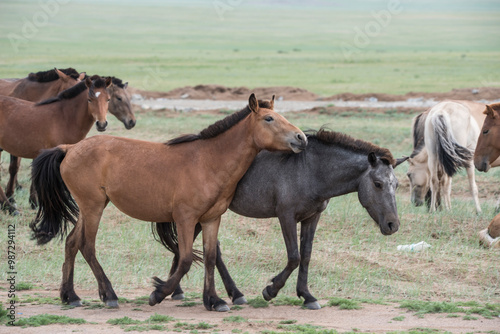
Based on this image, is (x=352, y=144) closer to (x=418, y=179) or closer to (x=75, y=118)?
(x=75, y=118)

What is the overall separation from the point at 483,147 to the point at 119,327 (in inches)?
246

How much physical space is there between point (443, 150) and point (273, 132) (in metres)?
5.96

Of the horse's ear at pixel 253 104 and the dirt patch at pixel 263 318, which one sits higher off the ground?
the horse's ear at pixel 253 104

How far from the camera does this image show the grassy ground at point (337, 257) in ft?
25.2

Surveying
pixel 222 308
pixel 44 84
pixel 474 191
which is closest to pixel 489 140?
pixel 474 191

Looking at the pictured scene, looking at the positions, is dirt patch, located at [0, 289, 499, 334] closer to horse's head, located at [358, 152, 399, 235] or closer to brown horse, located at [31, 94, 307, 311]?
brown horse, located at [31, 94, 307, 311]

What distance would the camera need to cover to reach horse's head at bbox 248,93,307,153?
6.53 metres

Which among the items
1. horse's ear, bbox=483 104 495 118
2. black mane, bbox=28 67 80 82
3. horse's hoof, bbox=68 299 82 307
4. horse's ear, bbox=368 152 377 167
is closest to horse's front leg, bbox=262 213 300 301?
horse's ear, bbox=368 152 377 167

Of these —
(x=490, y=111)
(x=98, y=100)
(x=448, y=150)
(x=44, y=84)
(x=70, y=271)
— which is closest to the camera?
(x=70, y=271)

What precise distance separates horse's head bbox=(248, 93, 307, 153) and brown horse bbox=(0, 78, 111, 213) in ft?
13.7

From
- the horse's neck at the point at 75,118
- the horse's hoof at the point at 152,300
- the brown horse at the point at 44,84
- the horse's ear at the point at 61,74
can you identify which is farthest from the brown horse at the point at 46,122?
the horse's hoof at the point at 152,300

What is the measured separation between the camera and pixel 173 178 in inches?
268

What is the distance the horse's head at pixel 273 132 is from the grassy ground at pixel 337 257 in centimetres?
172

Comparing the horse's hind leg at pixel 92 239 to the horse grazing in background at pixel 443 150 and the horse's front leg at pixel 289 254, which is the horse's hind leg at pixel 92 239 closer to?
the horse's front leg at pixel 289 254
